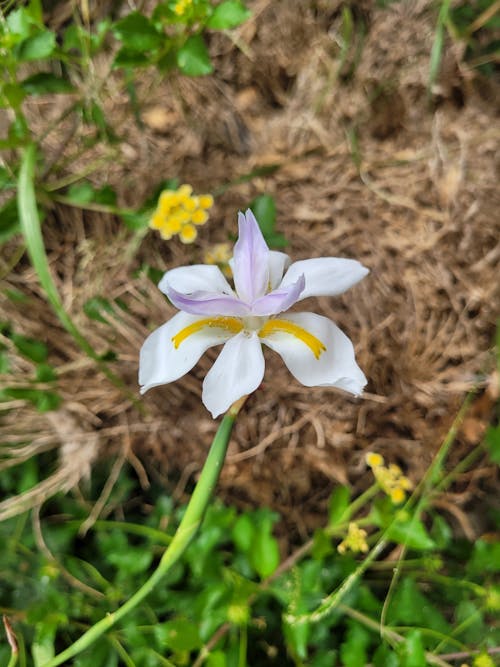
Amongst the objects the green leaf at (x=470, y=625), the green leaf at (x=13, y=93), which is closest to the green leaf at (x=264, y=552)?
the green leaf at (x=470, y=625)

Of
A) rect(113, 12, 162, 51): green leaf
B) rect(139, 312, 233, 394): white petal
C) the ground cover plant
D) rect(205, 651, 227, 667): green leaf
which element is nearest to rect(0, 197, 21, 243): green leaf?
the ground cover plant

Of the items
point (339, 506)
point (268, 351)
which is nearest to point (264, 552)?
point (339, 506)

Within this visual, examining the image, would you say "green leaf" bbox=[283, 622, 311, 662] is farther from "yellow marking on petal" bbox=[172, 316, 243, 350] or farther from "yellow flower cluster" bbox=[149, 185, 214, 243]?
"yellow flower cluster" bbox=[149, 185, 214, 243]

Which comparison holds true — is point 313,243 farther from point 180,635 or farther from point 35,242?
point 180,635

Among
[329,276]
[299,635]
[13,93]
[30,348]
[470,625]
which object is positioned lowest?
[470,625]

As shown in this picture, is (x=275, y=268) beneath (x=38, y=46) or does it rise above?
beneath
